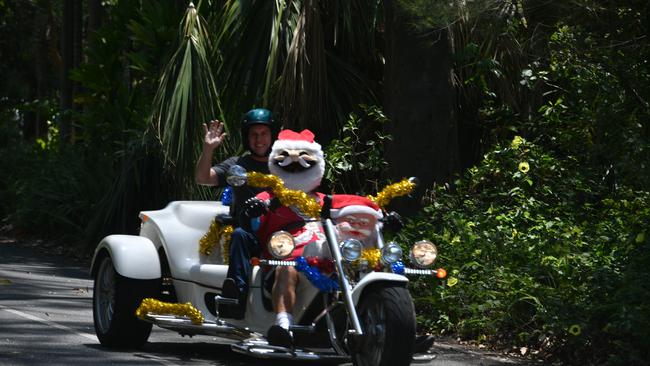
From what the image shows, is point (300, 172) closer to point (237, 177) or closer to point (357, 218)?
point (237, 177)

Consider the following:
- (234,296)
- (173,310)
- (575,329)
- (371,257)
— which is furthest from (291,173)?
(575,329)

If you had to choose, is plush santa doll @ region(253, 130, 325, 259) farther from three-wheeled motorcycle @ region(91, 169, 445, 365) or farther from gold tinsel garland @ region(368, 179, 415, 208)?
gold tinsel garland @ region(368, 179, 415, 208)

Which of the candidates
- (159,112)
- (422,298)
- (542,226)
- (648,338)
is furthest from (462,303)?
(159,112)

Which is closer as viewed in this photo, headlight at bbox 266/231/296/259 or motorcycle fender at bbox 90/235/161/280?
headlight at bbox 266/231/296/259

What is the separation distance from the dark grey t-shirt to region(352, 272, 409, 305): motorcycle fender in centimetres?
158

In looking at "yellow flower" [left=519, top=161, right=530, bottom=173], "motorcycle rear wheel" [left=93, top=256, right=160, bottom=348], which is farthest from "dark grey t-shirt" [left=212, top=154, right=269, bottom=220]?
"yellow flower" [left=519, top=161, right=530, bottom=173]

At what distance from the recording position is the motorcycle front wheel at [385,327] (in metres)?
6.77

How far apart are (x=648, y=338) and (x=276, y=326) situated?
255 cm

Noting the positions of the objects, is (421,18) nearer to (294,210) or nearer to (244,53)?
(294,210)

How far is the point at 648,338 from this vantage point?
811 cm

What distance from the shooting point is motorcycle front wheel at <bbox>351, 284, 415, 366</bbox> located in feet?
22.2

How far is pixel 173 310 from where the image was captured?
8.17 meters

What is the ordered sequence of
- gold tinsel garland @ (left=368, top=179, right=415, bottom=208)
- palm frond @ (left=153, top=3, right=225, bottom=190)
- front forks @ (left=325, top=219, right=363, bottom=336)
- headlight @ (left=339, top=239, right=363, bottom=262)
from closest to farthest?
front forks @ (left=325, top=219, right=363, bottom=336)
headlight @ (left=339, top=239, right=363, bottom=262)
gold tinsel garland @ (left=368, top=179, right=415, bottom=208)
palm frond @ (left=153, top=3, right=225, bottom=190)

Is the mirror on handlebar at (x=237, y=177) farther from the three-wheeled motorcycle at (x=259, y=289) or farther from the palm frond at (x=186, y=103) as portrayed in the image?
the palm frond at (x=186, y=103)
